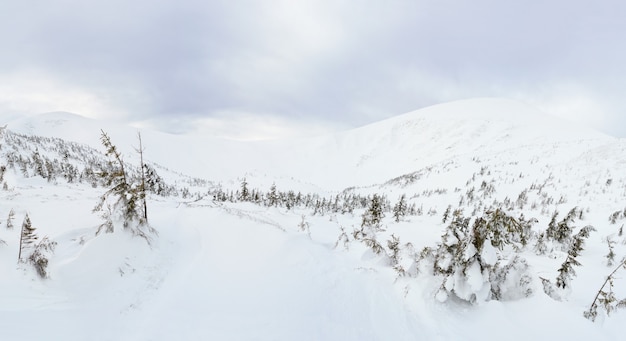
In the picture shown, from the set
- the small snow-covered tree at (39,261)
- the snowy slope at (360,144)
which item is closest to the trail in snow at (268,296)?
the small snow-covered tree at (39,261)

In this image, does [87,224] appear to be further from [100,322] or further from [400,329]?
[400,329]

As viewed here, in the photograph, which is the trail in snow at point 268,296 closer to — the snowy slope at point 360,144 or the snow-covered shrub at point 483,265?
the snow-covered shrub at point 483,265

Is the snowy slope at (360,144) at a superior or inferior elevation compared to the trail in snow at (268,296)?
superior

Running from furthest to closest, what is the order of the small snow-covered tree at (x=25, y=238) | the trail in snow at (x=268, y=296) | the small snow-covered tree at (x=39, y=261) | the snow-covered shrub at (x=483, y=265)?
the snow-covered shrub at (x=483, y=265) < the small snow-covered tree at (x=25, y=238) < the small snow-covered tree at (x=39, y=261) < the trail in snow at (x=268, y=296)

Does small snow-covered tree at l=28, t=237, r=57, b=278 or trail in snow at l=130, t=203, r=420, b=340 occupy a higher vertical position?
small snow-covered tree at l=28, t=237, r=57, b=278

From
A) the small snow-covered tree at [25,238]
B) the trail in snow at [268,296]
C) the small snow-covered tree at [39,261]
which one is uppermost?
the small snow-covered tree at [25,238]

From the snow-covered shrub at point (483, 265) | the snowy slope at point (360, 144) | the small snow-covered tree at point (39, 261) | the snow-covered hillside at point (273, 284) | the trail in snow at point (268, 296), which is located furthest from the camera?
the snowy slope at point (360, 144)

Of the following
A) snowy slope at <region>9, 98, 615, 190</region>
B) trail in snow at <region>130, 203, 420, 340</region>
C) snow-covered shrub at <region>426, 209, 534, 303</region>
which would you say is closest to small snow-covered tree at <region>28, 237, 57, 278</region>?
trail in snow at <region>130, 203, 420, 340</region>

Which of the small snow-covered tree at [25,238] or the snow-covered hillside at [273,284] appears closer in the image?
the snow-covered hillside at [273,284]

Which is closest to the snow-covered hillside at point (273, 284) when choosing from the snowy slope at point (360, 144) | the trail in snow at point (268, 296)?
the trail in snow at point (268, 296)

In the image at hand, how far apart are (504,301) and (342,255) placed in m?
5.69


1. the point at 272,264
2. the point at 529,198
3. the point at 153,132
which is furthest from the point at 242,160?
the point at 272,264

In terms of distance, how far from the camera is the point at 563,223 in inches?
592

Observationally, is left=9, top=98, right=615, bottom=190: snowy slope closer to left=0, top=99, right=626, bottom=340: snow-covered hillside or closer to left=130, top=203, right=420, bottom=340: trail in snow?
left=0, top=99, right=626, bottom=340: snow-covered hillside
